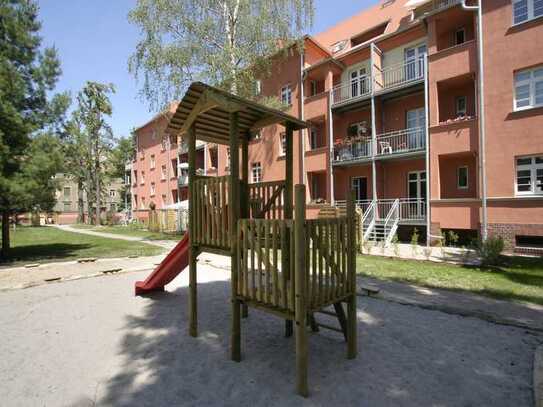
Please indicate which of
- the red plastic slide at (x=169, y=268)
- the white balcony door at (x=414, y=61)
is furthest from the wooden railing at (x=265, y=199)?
the white balcony door at (x=414, y=61)

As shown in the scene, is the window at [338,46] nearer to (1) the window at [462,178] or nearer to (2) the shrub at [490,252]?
(1) the window at [462,178]

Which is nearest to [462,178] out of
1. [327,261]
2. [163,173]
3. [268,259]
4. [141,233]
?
[327,261]

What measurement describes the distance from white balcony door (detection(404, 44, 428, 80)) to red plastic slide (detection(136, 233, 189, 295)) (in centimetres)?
1426

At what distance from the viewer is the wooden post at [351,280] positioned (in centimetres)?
380

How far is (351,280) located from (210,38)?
16.3 m

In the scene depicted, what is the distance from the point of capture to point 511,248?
11914 millimetres

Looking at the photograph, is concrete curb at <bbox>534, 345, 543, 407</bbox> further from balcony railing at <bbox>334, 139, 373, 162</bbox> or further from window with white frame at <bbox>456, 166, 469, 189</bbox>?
balcony railing at <bbox>334, 139, 373, 162</bbox>

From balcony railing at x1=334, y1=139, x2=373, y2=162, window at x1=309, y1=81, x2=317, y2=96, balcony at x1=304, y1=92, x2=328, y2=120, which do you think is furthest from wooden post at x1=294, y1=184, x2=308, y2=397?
window at x1=309, y1=81, x2=317, y2=96

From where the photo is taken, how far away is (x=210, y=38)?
1628 cm

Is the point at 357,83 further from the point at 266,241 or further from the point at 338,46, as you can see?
the point at 266,241

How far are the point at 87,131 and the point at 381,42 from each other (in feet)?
113

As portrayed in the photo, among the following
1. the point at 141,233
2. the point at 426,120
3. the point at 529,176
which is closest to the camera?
the point at 529,176

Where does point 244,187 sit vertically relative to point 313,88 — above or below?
below

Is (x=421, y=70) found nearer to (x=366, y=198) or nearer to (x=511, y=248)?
(x=366, y=198)
